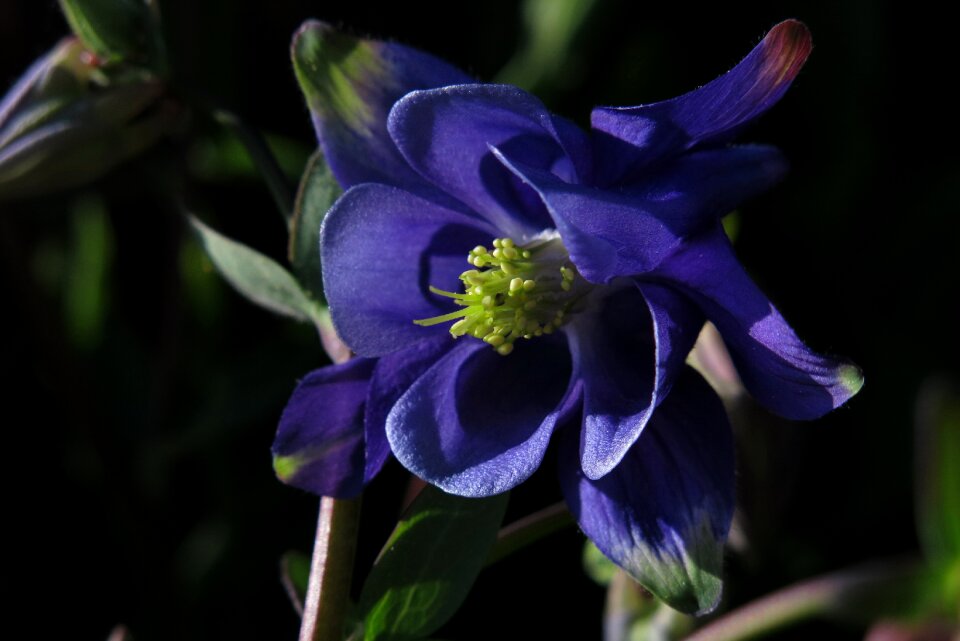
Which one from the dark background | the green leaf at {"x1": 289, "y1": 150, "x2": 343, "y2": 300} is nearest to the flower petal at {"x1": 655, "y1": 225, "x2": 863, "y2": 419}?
the green leaf at {"x1": 289, "y1": 150, "x2": 343, "y2": 300}

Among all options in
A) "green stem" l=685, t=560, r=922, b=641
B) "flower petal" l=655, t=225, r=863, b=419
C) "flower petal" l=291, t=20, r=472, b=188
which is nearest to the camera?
"flower petal" l=655, t=225, r=863, b=419

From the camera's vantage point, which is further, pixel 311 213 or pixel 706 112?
pixel 311 213

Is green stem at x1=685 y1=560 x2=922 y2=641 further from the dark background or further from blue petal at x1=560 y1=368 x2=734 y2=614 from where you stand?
the dark background

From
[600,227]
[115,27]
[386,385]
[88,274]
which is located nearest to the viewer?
[600,227]

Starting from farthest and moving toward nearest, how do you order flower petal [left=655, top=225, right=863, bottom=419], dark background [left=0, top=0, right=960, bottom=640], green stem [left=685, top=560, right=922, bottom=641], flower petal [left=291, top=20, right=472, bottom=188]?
1. dark background [left=0, top=0, right=960, bottom=640]
2. green stem [left=685, top=560, right=922, bottom=641]
3. flower petal [left=291, top=20, right=472, bottom=188]
4. flower petal [left=655, top=225, right=863, bottom=419]

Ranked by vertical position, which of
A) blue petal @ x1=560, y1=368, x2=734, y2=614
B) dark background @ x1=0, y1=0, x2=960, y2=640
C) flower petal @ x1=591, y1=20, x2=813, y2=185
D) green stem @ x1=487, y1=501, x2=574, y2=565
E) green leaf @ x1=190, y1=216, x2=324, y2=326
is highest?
flower petal @ x1=591, y1=20, x2=813, y2=185

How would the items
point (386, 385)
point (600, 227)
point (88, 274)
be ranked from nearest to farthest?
point (600, 227) → point (386, 385) → point (88, 274)

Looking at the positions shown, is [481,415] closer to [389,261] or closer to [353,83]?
[389,261]

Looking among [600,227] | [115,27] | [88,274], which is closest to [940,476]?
[600,227]
